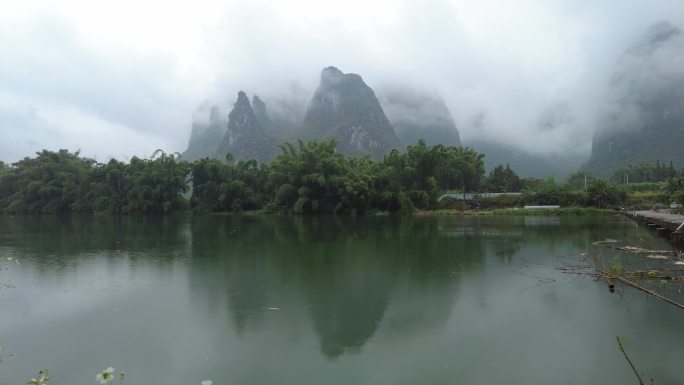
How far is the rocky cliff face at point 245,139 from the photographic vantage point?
74438mm

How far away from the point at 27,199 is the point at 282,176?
24.3m

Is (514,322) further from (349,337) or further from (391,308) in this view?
(349,337)

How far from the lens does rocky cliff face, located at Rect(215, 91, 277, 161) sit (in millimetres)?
74438

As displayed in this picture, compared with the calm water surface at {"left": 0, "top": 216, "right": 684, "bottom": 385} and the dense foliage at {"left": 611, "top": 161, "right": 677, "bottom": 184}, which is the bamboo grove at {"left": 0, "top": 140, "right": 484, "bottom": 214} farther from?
the calm water surface at {"left": 0, "top": 216, "right": 684, "bottom": 385}

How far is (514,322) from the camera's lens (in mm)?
6176

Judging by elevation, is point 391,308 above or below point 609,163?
below


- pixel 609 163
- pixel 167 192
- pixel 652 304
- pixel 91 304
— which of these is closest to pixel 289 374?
pixel 91 304

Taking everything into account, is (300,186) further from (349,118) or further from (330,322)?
(349,118)

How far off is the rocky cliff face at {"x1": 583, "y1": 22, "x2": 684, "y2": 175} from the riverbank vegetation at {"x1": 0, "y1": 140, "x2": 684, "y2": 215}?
34.6 m

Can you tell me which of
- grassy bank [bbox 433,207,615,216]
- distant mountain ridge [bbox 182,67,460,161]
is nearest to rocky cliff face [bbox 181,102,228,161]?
distant mountain ridge [bbox 182,67,460,161]

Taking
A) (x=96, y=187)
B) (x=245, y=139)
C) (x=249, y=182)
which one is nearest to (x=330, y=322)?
(x=249, y=182)

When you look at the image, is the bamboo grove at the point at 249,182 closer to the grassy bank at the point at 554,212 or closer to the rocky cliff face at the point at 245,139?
the grassy bank at the point at 554,212

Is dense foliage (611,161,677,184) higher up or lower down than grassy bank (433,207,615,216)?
higher up

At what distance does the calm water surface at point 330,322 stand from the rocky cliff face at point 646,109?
68424mm
